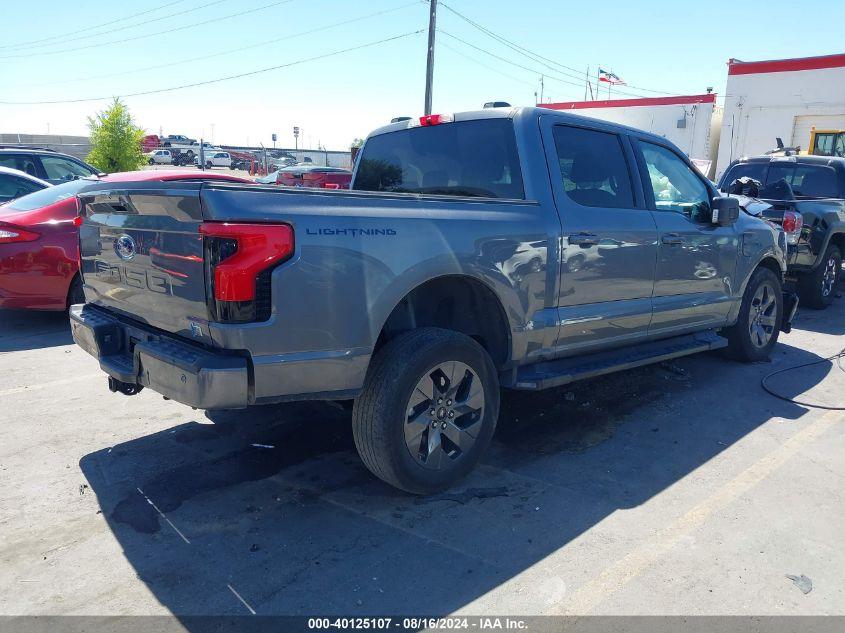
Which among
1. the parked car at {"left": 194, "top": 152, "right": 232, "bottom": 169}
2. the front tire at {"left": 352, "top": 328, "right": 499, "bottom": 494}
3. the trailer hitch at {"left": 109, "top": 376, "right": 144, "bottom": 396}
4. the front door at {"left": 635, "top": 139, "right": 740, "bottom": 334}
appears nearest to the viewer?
the front tire at {"left": 352, "top": 328, "right": 499, "bottom": 494}

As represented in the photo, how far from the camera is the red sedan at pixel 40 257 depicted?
262 inches

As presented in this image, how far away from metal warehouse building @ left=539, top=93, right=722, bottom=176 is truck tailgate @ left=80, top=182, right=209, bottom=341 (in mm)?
25999

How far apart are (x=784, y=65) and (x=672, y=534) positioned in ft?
87.7

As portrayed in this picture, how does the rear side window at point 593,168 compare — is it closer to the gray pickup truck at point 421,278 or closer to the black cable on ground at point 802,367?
the gray pickup truck at point 421,278

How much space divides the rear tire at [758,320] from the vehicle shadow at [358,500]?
985 mm

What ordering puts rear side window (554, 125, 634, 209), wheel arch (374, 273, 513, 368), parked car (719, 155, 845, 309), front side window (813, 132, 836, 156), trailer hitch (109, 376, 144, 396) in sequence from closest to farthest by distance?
wheel arch (374, 273, 513, 368) < trailer hitch (109, 376, 144, 396) < rear side window (554, 125, 634, 209) < parked car (719, 155, 845, 309) < front side window (813, 132, 836, 156)

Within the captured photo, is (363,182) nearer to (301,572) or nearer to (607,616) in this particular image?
(301,572)

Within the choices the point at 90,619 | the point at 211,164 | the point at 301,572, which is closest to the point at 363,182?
the point at 301,572

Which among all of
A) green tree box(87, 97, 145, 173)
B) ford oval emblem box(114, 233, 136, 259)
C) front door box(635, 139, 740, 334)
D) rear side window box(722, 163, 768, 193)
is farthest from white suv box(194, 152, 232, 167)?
ford oval emblem box(114, 233, 136, 259)

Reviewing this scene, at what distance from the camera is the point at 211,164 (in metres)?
45.6

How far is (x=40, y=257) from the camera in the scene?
672 centimetres

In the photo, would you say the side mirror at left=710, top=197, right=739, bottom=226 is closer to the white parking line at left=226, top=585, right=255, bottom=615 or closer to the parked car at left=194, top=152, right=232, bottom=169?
the white parking line at left=226, top=585, right=255, bottom=615

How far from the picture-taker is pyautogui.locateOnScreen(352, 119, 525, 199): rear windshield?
424 centimetres

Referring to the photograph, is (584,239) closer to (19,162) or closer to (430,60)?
(19,162)
